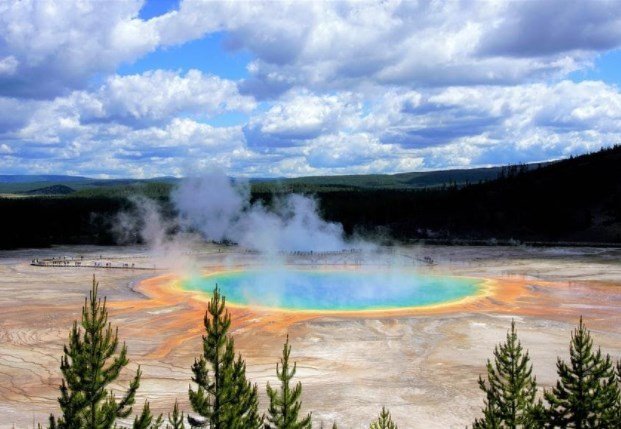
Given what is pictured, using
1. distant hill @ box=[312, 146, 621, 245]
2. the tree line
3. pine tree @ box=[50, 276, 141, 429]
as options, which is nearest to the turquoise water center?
the tree line

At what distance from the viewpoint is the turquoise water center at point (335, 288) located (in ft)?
119

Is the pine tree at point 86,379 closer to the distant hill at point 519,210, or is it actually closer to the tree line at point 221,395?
the tree line at point 221,395

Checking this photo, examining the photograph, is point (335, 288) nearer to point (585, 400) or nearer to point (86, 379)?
point (585, 400)

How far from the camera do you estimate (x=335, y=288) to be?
42.4 m

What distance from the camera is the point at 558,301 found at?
35.9 m

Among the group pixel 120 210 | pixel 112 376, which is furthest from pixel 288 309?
pixel 120 210

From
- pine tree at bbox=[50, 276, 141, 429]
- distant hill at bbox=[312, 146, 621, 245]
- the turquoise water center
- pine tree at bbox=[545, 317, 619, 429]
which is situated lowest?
the turquoise water center

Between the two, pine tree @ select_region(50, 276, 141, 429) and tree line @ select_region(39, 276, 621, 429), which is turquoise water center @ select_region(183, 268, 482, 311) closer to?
tree line @ select_region(39, 276, 621, 429)

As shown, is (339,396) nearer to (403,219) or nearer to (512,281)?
(512,281)

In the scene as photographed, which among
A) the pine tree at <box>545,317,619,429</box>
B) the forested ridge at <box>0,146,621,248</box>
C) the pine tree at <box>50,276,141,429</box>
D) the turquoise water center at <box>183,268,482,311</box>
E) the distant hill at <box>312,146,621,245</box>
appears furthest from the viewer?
the distant hill at <box>312,146,621,245</box>

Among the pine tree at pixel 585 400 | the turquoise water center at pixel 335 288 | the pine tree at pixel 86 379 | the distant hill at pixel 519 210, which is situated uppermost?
the distant hill at pixel 519 210

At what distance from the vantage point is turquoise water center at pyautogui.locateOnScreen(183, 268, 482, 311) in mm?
36219

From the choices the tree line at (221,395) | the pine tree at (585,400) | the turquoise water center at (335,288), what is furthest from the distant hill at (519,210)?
the tree line at (221,395)

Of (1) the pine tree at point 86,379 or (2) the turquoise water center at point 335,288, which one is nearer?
(1) the pine tree at point 86,379
